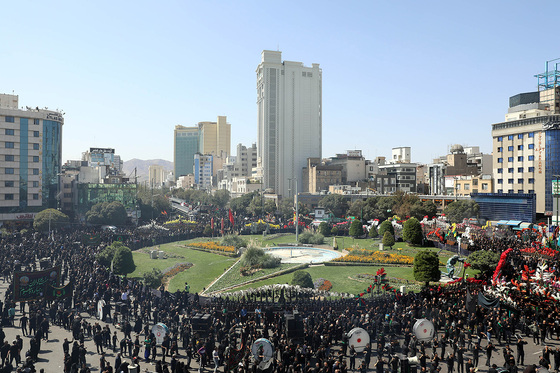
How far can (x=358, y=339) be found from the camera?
60.1 ft

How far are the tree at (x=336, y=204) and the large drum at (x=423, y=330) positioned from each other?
5621cm

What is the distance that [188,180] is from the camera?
18675 cm

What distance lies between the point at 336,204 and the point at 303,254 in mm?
34652

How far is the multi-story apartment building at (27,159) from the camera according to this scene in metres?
60.7

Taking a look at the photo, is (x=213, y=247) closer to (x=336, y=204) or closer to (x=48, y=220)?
(x=48, y=220)

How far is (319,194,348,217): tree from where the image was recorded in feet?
250

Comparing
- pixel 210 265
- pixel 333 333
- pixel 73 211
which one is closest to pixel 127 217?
pixel 73 211

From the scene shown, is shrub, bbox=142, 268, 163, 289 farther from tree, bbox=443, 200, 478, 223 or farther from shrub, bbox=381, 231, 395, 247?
tree, bbox=443, 200, 478, 223

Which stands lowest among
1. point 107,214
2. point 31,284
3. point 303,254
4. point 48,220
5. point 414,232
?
point 303,254

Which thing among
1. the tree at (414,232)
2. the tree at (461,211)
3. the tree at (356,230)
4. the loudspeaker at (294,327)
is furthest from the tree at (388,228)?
the loudspeaker at (294,327)

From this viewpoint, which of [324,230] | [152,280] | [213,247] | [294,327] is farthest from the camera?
[324,230]

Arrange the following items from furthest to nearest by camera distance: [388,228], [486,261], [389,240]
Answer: [388,228] < [389,240] < [486,261]

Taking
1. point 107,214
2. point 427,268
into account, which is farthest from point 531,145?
point 107,214

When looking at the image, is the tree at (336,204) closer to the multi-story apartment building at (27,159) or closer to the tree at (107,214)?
the tree at (107,214)
